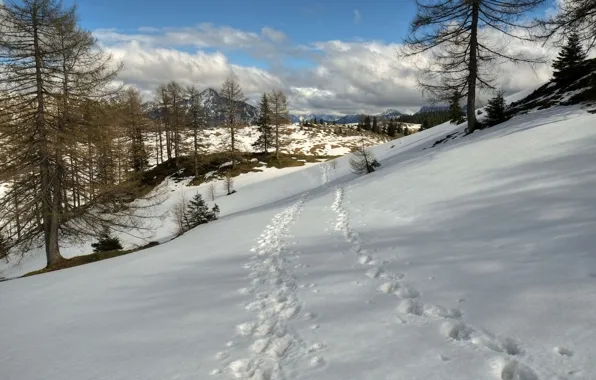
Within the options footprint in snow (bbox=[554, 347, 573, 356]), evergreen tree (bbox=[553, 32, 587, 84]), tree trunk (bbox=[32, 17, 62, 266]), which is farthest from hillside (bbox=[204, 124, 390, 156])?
footprint in snow (bbox=[554, 347, 573, 356])

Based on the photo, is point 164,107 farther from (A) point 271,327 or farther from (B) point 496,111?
(A) point 271,327

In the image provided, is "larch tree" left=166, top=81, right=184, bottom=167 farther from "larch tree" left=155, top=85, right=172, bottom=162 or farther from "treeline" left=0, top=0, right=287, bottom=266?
"treeline" left=0, top=0, right=287, bottom=266

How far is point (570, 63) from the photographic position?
836 inches

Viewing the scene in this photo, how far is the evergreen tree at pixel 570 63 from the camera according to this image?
1831 cm

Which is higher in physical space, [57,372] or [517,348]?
[517,348]

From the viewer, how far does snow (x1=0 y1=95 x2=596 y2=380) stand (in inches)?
131

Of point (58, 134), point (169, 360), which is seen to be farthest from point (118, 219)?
point (169, 360)

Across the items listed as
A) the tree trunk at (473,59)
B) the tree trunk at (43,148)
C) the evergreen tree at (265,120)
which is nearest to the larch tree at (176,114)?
the evergreen tree at (265,120)

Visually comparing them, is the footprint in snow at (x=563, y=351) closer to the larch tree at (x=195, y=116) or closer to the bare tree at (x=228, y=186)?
the bare tree at (x=228, y=186)

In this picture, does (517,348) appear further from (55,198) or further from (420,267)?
(55,198)

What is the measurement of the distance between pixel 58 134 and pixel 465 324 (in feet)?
46.6

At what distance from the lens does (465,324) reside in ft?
12.1

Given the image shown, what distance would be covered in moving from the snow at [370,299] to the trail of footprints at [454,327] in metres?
0.01

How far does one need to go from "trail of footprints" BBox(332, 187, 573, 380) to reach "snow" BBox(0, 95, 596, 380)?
0.05 feet
